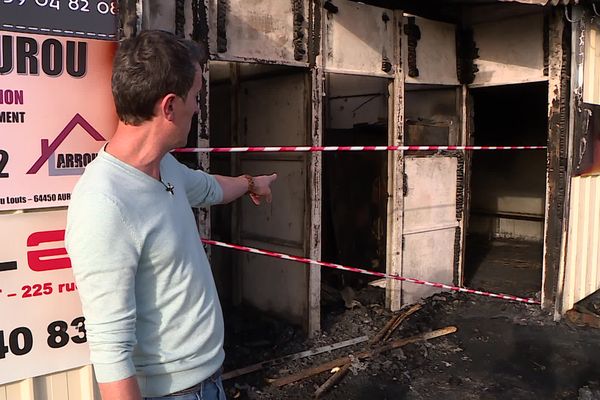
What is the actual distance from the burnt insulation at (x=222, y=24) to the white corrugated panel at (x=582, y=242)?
3.52 meters

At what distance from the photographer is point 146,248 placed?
1.60 m

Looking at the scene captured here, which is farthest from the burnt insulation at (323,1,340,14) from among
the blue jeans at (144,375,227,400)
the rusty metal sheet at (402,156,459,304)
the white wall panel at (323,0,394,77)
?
the blue jeans at (144,375,227,400)

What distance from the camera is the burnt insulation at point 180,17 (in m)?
3.72

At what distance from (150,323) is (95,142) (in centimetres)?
129

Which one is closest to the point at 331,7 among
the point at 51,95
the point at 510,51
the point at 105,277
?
the point at 510,51

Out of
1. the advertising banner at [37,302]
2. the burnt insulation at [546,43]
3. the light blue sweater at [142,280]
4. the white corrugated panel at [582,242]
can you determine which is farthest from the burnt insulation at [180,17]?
the white corrugated panel at [582,242]

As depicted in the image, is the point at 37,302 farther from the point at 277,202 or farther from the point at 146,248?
the point at 277,202

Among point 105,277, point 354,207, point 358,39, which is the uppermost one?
point 358,39

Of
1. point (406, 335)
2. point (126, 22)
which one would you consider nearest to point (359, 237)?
point (406, 335)

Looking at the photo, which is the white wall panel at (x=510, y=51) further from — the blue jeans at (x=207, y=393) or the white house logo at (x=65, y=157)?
the blue jeans at (x=207, y=393)

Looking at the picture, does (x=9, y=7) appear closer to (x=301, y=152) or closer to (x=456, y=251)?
(x=301, y=152)

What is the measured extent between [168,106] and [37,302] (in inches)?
56.8

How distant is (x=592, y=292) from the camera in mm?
5961

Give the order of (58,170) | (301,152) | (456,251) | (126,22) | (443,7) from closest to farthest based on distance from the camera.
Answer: (58,170) < (126,22) < (301,152) < (443,7) < (456,251)
